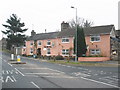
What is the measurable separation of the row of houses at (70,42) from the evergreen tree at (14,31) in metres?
7.03

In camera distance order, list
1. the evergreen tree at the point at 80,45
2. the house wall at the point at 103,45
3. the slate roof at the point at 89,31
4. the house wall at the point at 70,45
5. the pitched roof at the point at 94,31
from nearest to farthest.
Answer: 1. the evergreen tree at the point at 80,45
2. the house wall at the point at 103,45
3. the house wall at the point at 70,45
4. the pitched roof at the point at 94,31
5. the slate roof at the point at 89,31

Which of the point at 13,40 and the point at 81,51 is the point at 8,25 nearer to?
the point at 13,40

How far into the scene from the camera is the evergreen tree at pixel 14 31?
2960 inches

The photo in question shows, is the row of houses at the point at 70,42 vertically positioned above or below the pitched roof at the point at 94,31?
below

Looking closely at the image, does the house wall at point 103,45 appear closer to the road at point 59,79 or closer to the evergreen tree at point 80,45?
the evergreen tree at point 80,45

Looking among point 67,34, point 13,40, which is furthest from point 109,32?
point 13,40

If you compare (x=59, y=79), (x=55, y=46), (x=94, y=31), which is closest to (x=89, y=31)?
(x=94, y=31)

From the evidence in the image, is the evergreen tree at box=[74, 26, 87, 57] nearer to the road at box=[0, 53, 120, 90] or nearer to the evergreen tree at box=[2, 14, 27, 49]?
the road at box=[0, 53, 120, 90]

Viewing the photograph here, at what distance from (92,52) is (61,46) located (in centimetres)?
956

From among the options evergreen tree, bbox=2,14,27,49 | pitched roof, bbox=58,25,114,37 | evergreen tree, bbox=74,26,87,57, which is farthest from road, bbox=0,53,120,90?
evergreen tree, bbox=2,14,27,49

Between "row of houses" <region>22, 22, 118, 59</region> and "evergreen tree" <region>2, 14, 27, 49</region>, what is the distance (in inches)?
277

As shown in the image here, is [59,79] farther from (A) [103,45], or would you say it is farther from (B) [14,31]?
(B) [14,31]

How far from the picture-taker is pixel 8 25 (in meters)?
79.0

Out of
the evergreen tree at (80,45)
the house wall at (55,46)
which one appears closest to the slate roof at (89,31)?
the house wall at (55,46)
